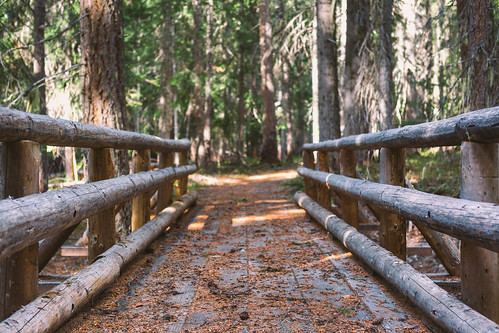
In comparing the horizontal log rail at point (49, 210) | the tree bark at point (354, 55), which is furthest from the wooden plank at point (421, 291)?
the tree bark at point (354, 55)

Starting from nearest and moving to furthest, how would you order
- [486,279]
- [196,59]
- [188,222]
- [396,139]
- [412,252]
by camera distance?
1. [486,279]
2. [396,139]
3. [412,252]
4. [188,222]
5. [196,59]

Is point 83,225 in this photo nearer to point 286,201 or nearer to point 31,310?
point 286,201

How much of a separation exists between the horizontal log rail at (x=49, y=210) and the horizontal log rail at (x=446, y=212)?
244 centimetres

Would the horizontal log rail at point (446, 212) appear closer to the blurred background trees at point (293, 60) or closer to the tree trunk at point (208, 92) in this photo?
the blurred background trees at point (293, 60)

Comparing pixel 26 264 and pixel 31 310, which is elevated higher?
pixel 26 264

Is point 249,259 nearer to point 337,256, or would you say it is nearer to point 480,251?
point 337,256

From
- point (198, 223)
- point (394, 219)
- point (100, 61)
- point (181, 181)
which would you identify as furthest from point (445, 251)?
point (181, 181)

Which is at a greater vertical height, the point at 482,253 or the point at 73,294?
the point at 482,253

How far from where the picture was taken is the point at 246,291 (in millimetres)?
4004

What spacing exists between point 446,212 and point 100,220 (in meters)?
3.29

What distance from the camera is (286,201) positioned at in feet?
36.8

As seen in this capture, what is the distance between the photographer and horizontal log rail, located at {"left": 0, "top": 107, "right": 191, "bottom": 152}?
271cm

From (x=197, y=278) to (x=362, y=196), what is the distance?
198 cm

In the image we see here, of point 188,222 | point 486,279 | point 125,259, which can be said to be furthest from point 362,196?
point 188,222
